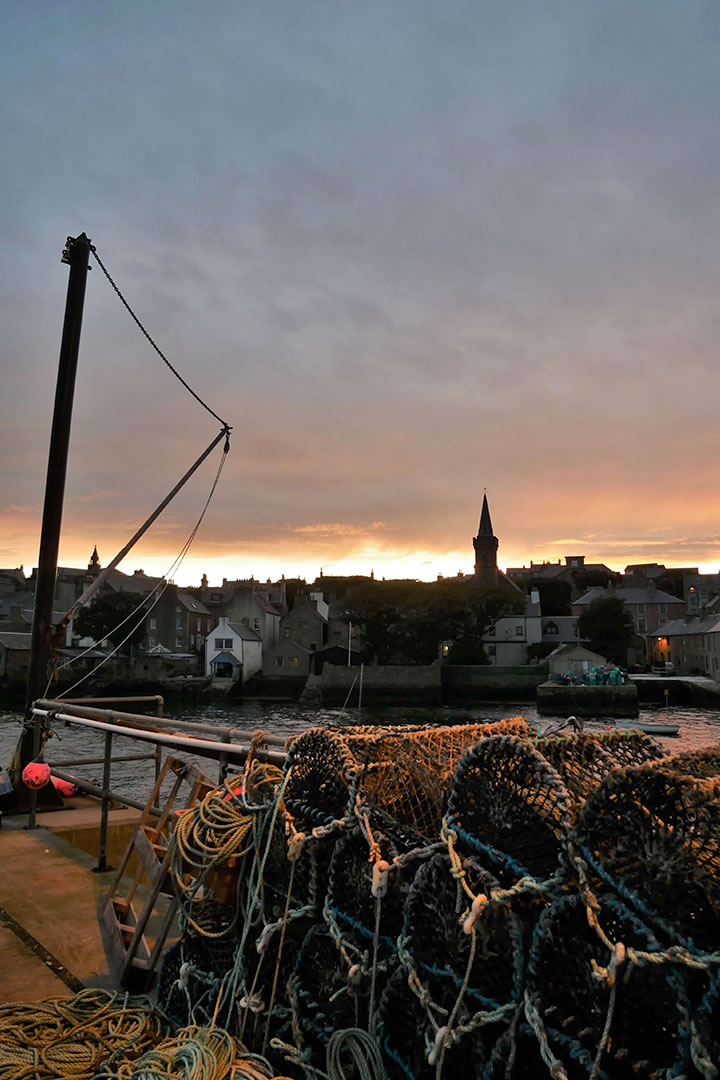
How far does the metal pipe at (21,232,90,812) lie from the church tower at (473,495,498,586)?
357ft

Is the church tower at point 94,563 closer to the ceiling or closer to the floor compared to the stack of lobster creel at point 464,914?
closer to the ceiling

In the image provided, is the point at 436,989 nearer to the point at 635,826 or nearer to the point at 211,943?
the point at 635,826

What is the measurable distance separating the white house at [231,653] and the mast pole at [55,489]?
5906 centimetres

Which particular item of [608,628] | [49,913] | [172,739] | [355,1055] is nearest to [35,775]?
[49,913]

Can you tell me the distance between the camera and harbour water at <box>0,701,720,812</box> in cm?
3322

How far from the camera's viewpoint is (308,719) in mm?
48438

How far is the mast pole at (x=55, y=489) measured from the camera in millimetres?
8953

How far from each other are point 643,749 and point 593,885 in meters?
1.43

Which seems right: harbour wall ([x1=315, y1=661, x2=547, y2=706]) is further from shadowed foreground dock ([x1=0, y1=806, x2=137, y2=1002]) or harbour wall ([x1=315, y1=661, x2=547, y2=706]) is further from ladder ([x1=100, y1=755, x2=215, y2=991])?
ladder ([x1=100, y1=755, x2=215, y2=991])

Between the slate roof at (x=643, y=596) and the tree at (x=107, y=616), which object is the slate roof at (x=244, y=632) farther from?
the slate roof at (x=643, y=596)

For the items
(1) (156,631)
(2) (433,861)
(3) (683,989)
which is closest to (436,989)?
(2) (433,861)

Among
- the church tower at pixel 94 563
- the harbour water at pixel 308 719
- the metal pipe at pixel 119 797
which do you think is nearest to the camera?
the metal pipe at pixel 119 797

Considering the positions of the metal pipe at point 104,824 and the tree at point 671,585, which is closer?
the metal pipe at point 104,824

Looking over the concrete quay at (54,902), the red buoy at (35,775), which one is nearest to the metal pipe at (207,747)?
the concrete quay at (54,902)
